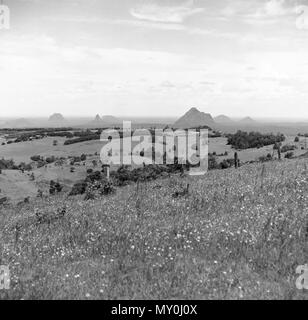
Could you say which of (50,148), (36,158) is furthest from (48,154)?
(50,148)

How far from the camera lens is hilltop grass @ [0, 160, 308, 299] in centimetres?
750

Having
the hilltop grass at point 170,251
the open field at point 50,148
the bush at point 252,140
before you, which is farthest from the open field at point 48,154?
the hilltop grass at point 170,251

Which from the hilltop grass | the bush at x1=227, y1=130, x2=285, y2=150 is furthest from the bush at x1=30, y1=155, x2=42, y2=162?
the hilltop grass

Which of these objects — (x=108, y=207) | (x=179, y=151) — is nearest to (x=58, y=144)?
(x=179, y=151)

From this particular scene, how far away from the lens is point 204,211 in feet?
41.1

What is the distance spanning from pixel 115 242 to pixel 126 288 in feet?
8.09

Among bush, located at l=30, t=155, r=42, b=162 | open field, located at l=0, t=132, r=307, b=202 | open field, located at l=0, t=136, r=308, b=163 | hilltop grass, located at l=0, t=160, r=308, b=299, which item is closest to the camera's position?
hilltop grass, located at l=0, t=160, r=308, b=299

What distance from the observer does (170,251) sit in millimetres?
9102

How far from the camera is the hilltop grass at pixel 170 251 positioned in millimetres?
7496

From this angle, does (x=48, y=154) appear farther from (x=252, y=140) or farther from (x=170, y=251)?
(x=170, y=251)

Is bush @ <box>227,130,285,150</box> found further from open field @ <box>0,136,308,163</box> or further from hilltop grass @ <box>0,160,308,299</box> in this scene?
hilltop grass @ <box>0,160,308,299</box>

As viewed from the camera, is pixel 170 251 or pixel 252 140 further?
pixel 252 140

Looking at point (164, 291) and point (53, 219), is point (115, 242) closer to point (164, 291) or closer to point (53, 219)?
point (164, 291)

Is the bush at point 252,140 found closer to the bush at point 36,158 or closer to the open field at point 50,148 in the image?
the open field at point 50,148
